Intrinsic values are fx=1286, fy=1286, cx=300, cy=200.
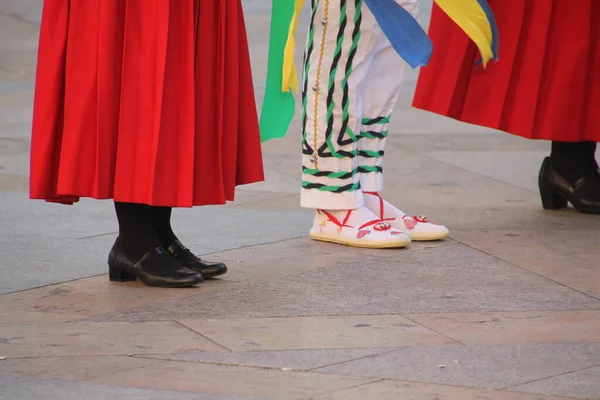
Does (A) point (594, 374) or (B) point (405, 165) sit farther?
(B) point (405, 165)

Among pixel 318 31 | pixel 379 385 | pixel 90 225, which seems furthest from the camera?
pixel 90 225

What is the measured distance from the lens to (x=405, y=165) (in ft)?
20.7

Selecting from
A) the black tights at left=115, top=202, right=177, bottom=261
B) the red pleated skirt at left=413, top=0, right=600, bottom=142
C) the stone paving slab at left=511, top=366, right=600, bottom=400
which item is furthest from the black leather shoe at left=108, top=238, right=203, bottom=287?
the red pleated skirt at left=413, top=0, right=600, bottom=142

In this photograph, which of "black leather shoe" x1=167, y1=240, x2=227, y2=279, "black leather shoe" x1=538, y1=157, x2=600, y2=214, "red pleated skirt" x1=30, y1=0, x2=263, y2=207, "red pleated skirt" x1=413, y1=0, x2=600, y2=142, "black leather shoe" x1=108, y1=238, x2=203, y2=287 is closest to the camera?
"red pleated skirt" x1=30, y1=0, x2=263, y2=207

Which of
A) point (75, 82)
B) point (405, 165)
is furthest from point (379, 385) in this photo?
point (405, 165)

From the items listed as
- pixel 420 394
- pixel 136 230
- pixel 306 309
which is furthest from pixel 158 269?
pixel 420 394

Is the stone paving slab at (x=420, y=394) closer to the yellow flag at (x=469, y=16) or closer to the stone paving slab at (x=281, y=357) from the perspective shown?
the stone paving slab at (x=281, y=357)

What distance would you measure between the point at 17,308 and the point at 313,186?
1307 millimetres

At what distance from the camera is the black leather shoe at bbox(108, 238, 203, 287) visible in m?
3.78

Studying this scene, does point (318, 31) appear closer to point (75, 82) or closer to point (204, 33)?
point (204, 33)

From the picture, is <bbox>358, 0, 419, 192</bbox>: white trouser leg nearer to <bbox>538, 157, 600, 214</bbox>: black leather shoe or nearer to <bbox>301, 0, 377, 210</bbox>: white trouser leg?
<bbox>301, 0, 377, 210</bbox>: white trouser leg

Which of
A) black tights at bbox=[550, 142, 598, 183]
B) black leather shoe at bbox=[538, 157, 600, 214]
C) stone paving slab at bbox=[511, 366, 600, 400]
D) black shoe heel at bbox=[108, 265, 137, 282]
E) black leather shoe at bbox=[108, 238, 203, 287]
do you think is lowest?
black shoe heel at bbox=[108, 265, 137, 282]

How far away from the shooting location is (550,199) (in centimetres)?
525

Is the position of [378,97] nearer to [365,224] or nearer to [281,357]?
[365,224]
